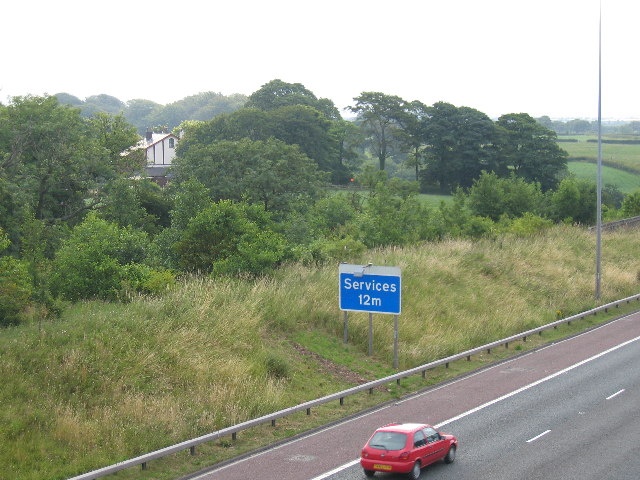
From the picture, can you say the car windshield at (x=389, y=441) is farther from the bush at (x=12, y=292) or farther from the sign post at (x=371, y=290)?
the bush at (x=12, y=292)

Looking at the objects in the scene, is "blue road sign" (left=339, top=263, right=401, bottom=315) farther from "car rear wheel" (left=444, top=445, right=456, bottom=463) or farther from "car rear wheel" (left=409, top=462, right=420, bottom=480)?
"car rear wheel" (left=409, top=462, right=420, bottom=480)

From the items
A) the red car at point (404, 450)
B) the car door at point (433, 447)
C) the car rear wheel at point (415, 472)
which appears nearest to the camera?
the red car at point (404, 450)

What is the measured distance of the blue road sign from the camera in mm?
A: 22328

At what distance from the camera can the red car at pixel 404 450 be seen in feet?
44.7

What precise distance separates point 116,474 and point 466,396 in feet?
32.7

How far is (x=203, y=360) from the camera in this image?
19.3 meters

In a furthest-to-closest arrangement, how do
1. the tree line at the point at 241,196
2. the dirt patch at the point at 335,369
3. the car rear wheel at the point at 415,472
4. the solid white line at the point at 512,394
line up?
the tree line at the point at 241,196
the dirt patch at the point at 335,369
the solid white line at the point at 512,394
the car rear wheel at the point at 415,472

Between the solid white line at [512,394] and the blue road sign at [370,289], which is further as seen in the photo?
the blue road sign at [370,289]

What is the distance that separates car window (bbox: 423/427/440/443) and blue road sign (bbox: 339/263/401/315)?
7.80m

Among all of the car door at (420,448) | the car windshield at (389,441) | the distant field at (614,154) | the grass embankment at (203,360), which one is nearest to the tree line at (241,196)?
the grass embankment at (203,360)

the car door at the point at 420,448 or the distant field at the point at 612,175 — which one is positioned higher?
the distant field at the point at 612,175

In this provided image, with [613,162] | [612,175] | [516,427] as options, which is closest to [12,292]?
[516,427]

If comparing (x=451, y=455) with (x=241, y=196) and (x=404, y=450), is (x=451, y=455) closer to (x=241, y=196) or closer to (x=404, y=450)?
(x=404, y=450)

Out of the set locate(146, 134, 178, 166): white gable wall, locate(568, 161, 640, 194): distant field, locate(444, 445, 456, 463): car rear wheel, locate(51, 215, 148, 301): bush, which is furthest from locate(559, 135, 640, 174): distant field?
locate(444, 445, 456, 463): car rear wheel
